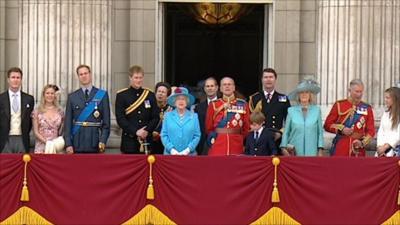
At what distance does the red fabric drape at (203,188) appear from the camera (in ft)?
39.6

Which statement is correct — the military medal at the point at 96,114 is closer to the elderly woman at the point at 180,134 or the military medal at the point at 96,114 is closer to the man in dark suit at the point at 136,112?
the man in dark suit at the point at 136,112

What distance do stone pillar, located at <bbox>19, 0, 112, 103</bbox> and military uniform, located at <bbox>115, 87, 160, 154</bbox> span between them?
83.5 inches

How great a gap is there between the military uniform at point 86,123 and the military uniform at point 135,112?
8.0 inches

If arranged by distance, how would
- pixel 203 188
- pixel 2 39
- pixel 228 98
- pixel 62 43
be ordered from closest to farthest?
pixel 203 188, pixel 228 98, pixel 62 43, pixel 2 39

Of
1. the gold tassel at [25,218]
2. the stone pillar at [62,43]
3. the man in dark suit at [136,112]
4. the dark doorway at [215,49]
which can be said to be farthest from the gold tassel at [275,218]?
the dark doorway at [215,49]

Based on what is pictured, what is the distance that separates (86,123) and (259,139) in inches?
91.2

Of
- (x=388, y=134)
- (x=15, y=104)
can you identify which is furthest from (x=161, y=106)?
(x=388, y=134)

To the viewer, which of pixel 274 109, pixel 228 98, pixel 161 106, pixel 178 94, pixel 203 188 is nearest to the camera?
pixel 203 188

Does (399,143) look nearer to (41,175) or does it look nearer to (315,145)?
(315,145)

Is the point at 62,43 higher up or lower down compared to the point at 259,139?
higher up

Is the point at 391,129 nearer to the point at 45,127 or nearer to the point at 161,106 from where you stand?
the point at 161,106

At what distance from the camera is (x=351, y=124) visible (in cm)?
1359

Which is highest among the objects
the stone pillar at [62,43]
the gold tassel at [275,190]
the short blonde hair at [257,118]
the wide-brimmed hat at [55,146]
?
the stone pillar at [62,43]

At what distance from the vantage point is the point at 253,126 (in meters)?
13.1
